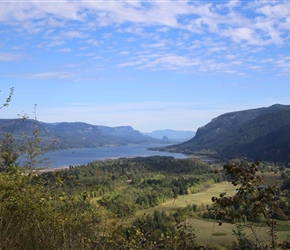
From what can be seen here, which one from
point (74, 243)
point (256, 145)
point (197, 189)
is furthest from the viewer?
point (256, 145)

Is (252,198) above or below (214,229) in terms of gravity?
above

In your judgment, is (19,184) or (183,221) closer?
(183,221)

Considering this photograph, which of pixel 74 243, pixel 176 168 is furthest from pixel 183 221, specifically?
pixel 176 168

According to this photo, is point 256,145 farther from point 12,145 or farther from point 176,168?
point 12,145

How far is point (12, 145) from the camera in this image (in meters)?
8.49

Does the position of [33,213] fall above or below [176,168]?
above

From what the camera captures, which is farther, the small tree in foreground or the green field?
the green field

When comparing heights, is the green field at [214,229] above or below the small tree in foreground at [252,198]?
below

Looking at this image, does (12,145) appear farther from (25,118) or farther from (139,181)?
(139,181)

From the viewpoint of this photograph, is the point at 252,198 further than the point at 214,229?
No

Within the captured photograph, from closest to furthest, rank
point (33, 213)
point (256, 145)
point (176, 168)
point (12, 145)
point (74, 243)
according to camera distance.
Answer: point (74, 243) → point (33, 213) → point (12, 145) → point (176, 168) → point (256, 145)

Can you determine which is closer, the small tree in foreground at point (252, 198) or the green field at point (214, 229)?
the small tree in foreground at point (252, 198)

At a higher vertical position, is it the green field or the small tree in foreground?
the small tree in foreground

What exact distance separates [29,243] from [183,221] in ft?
8.43
